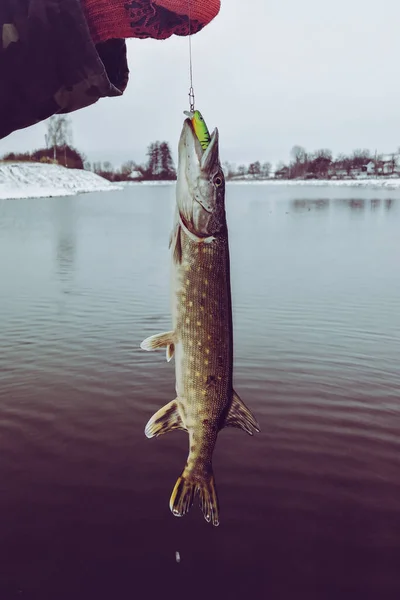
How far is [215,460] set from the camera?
5.63m

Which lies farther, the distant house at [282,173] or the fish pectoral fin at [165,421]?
the distant house at [282,173]

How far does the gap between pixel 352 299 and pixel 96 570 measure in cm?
1007

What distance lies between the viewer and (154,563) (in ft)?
14.1

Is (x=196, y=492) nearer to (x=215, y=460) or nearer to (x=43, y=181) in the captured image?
(x=215, y=460)

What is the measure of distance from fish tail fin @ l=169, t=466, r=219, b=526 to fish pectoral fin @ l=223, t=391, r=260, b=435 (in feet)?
1.28

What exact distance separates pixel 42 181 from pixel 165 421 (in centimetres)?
7934

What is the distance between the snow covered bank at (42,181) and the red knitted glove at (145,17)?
64802 mm

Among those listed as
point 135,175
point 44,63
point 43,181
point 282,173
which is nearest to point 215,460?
point 44,63

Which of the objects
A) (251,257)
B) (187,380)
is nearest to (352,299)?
(251,257)

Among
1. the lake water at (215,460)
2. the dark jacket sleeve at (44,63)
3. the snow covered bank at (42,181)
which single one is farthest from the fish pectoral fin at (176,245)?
the snow covered bank at (42,181)

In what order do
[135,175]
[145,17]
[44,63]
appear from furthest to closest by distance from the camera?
[135,175] < [145,17] < [44,63]

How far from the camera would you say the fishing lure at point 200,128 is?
3.13m

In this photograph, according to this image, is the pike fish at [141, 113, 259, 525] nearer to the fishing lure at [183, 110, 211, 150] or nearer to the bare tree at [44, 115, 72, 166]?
the fishing lure at [183, 110, 211, 150]

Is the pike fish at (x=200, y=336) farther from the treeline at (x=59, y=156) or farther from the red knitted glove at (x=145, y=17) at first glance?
the treeline at (x=59, y=156)
